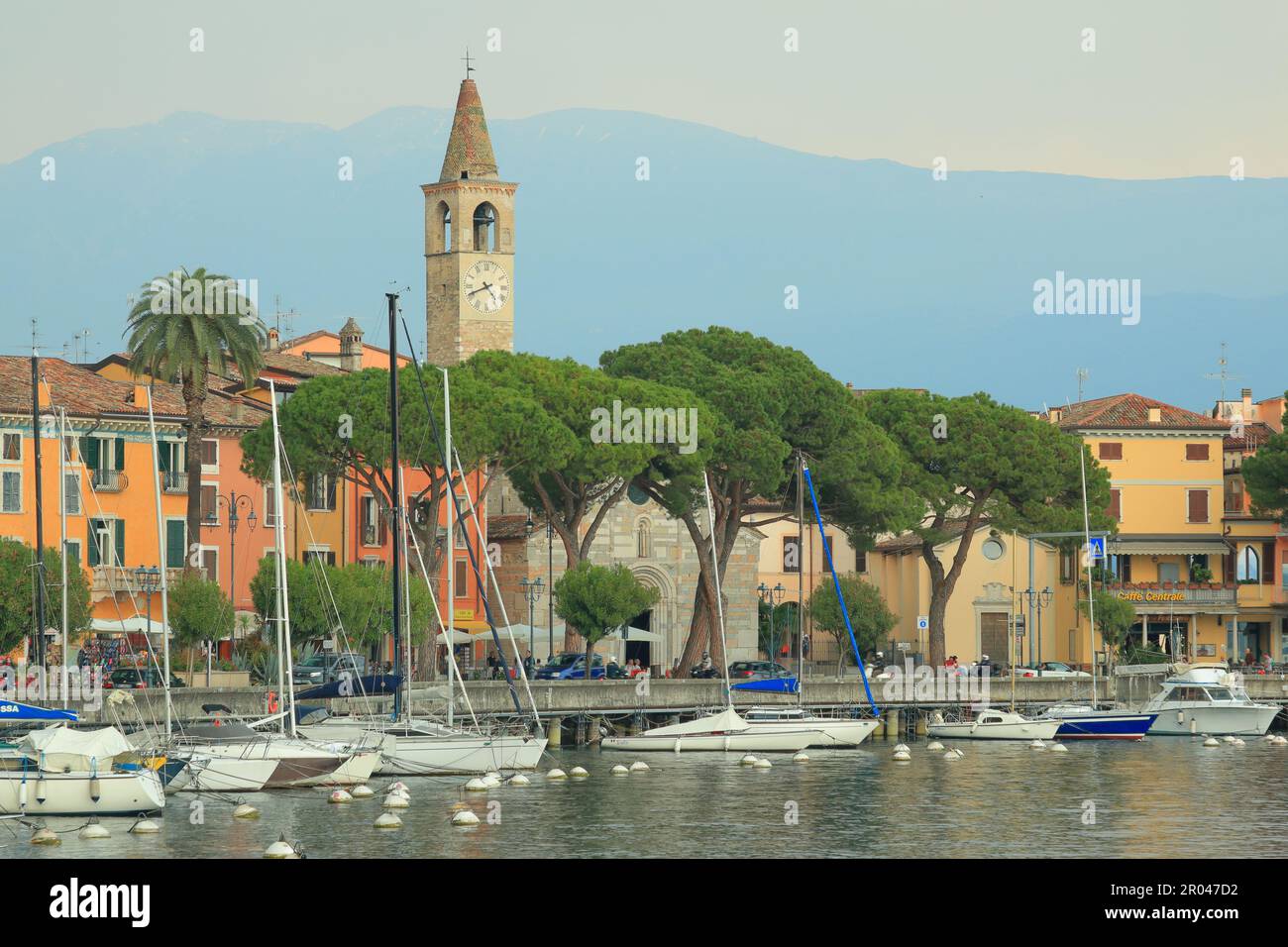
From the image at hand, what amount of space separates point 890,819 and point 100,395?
4042 centimetres

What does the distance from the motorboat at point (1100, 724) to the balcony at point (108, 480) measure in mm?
31076

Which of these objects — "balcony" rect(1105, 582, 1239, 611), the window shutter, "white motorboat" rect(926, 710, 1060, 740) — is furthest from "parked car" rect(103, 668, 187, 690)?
the window shutter

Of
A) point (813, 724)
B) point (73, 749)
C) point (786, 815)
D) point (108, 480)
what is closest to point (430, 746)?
point (786, 815)

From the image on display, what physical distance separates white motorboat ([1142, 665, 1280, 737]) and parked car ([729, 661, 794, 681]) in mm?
13586

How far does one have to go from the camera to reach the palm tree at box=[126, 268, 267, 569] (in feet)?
214

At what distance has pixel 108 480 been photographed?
71.9 metres

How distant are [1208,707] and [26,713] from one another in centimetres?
3820

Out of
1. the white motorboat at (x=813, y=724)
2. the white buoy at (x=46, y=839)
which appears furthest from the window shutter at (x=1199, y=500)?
the white buoy at (x=46, y=839)

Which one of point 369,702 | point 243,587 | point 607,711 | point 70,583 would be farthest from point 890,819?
point 243,587

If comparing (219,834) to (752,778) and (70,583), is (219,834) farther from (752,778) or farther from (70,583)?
(70,583)

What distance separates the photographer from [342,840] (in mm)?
36969

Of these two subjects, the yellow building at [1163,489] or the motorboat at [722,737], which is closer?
the motorboat at [722,737]

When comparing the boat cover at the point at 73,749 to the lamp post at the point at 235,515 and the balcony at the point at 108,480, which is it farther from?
the lamp post at the point at 235,515

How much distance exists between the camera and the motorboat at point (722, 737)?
2302 inches
